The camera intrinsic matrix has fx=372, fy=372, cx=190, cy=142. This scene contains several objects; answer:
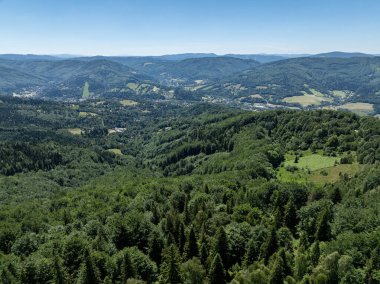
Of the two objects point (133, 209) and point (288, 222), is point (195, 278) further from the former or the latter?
point (133, 209)

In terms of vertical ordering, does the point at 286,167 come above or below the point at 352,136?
below

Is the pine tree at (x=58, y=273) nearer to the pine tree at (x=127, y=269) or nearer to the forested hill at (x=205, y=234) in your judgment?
the forested hill at (x=205, y=234)

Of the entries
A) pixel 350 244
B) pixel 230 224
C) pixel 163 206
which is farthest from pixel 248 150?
pixel 350 244

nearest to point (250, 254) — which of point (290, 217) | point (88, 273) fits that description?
point (290, 217)

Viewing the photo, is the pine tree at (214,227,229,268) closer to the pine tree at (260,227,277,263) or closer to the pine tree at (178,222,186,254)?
the pine tree at (260,227,277,263)

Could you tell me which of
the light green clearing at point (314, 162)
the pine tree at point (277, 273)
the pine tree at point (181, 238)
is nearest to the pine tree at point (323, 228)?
the pine tree at point (277, 273)

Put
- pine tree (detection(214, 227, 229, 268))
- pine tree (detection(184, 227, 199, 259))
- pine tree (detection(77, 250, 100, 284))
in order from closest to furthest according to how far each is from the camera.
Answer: pine tree (detection(77, 250, 100, 284))
pine tree (detection(214, 227, 229, 268))
pine tree (detection(184, 227, 199, 259))

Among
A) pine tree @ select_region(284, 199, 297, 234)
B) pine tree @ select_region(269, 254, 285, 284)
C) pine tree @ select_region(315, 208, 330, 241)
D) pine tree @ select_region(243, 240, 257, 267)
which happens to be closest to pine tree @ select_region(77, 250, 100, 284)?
pine tree @ select_region(243, 240, 257, 267)

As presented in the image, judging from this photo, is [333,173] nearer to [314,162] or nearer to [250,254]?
[314,162]
